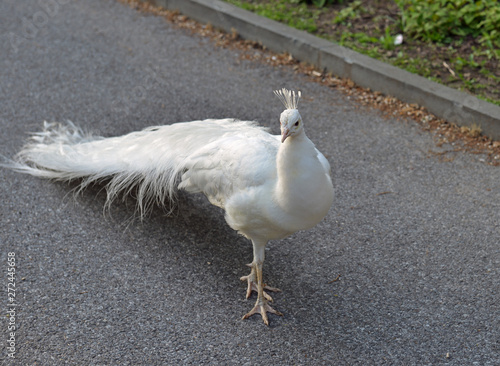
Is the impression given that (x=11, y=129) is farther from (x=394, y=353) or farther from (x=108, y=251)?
(x=394, y=353)

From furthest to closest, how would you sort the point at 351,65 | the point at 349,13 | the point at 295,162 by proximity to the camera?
the point at 349,13
the point at 351,65
the point at 295,162

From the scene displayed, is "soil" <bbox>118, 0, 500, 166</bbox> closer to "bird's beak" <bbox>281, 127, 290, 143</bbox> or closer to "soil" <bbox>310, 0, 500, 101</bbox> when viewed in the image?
"soil" <bbox>310, 0, 500, 101</bbox>

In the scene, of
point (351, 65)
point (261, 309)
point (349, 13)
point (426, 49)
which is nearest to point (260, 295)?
point (261, 309)

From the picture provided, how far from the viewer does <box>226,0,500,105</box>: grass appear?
17.5 ft

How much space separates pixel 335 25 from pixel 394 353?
441cm

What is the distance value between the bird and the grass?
2.36m

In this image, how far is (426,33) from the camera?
19.3ft

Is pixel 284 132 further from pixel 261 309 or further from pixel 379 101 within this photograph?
pixel 379 101

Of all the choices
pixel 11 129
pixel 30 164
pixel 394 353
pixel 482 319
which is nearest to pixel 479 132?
pixel 482 319

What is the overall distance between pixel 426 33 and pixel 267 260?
351 cm

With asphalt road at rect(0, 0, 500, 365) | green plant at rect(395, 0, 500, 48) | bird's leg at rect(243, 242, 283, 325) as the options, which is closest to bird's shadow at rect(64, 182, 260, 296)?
asphalt road at rect(0, 0, 500, 365)

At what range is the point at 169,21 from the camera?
7.23m

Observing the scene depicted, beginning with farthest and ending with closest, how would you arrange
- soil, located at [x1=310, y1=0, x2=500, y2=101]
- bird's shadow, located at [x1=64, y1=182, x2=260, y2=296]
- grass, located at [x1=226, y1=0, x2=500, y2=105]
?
1. grass, located at [x1=226, y1=0, x2=500, y2=105]
2. soil, located at [x1=310, y1=0, x2=500, y2=101]
3. bird's shadow, located at [x1=64, y1=182, x2=260, y2=296]

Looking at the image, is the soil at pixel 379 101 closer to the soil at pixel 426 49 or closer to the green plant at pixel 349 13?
the soil at pixel 426 49
